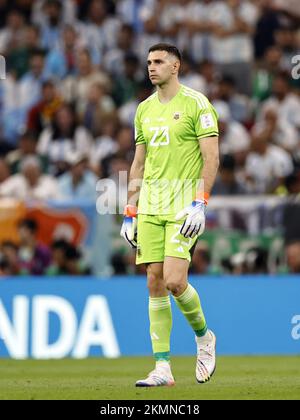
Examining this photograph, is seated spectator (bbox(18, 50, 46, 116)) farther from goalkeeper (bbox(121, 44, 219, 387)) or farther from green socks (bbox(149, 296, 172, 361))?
green socks (bbox(149, 296, 172, 361))

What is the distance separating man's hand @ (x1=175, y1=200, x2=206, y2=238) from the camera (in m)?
10.4

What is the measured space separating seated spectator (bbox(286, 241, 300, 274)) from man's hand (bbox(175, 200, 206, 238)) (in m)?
6.10

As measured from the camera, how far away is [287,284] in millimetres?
15711

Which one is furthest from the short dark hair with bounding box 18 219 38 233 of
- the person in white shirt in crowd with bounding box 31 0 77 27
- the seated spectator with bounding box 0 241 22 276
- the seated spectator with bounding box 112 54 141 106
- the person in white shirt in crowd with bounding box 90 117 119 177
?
the person in white shirt in crowd with bounding box 31 0 77 27

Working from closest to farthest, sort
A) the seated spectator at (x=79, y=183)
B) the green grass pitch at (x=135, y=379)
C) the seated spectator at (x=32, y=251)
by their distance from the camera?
the green grass pitch at (x=135, y=379) → the seated spectator at (x=32, y=251) → the seated spectator at (x=79, y=183)

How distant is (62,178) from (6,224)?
→ 193 cm

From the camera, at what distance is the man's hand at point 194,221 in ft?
34.3

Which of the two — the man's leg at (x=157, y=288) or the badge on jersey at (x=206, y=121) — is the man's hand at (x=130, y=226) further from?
the badge on jersey at (x=206, y=121)

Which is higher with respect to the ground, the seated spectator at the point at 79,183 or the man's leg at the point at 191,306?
the seated spectator at the point at 79,183

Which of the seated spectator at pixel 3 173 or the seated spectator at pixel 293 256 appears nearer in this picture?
the seated spectator at pixel 293 256

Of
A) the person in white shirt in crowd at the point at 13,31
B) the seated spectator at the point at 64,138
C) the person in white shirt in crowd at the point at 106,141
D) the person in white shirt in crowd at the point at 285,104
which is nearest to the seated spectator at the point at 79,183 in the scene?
the person in white shirt in crowd at the point at 106,141

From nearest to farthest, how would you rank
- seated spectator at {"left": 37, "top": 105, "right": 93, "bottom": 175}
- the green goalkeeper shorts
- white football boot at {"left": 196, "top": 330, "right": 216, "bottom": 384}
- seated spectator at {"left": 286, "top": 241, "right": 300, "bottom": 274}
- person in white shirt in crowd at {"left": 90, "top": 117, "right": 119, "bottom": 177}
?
Answer: the green goalkeeper shorts → white football boot at {"left": 196, "top": 330, "right": 216, "bottom": 384} → seated spectator at {"left": 286, "top": 241, "right": 300, "bottom": 274} → person in white shirt in crowd at {"left": 90, "top": 117, "right": 119, "bottom": 177} → seated spectator at {"left": 37, "top": 105, "right": 93, "bottom": 175}

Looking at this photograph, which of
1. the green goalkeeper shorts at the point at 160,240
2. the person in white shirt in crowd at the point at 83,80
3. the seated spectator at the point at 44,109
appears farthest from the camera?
the person in white shirt in crowd at the point at 83,80

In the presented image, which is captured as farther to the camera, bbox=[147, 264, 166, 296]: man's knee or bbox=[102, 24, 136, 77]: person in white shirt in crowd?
bbox=[102, 24, 136, 77]: person in white shirt in crowd
